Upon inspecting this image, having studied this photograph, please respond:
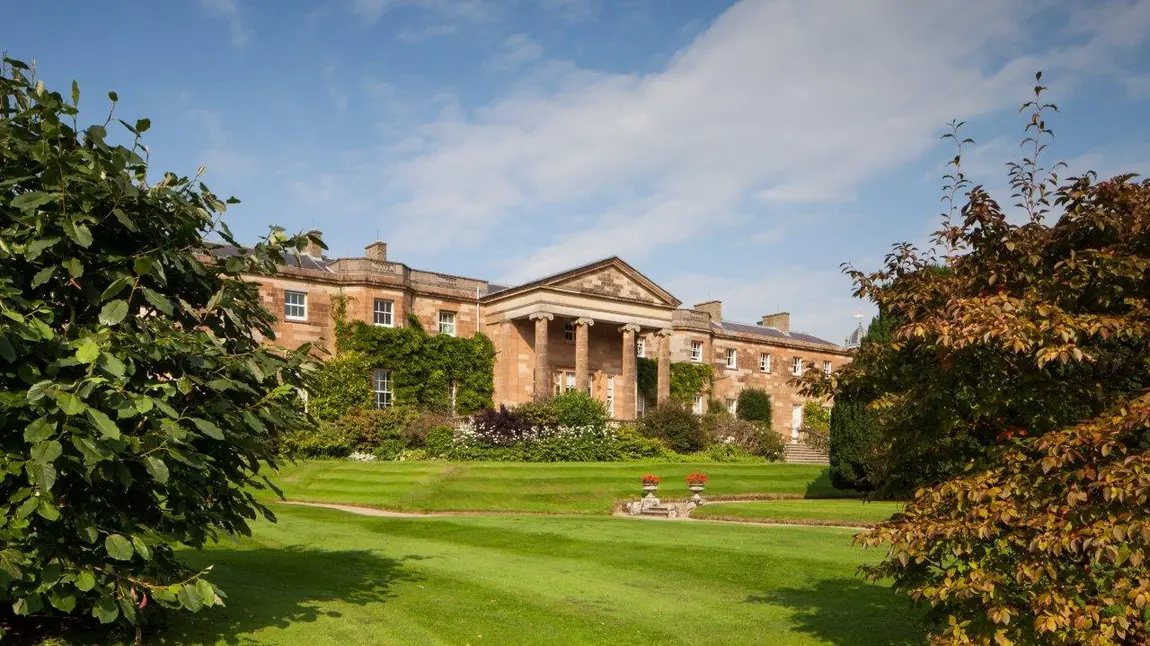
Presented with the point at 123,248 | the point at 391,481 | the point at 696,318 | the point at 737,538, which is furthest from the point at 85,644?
the point at 696,318

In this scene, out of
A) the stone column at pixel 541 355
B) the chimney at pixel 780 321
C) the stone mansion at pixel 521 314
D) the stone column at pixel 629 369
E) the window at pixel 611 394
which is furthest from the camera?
the chimney at pixel 780 321

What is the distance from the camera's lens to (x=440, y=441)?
31.2m

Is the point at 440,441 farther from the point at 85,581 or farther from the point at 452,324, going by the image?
the point at 85,581

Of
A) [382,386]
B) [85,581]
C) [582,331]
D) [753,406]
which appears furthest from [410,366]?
[85,581]

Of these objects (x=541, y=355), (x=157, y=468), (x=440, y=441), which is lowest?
(x=440, y=441)

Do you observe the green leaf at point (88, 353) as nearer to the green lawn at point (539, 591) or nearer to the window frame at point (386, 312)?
the green lawn at point (539, 591)

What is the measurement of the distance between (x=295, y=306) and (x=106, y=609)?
28726mm

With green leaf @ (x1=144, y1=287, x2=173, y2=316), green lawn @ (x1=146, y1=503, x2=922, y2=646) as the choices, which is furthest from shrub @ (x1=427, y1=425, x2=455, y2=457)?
green leaf @ (x1=144, y1=287, x2=173, y2=316)

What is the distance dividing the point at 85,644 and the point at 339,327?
27770mm

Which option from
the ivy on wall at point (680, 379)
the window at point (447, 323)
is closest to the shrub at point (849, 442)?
the ivy on wall at point (680, 379)

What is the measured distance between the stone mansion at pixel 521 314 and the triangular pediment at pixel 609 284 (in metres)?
0.05

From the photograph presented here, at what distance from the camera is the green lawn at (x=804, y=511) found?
67.5 ft

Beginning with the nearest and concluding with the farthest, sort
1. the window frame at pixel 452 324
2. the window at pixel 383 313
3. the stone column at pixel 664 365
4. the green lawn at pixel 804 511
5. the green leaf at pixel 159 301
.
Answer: the green leaf at pixel 159 301, the green lawn at pixel 804 511, the window at pixel 383 313, the window frame at pixel 452 324, the stone column at pixel 664 365

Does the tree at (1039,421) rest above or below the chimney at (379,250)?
below
